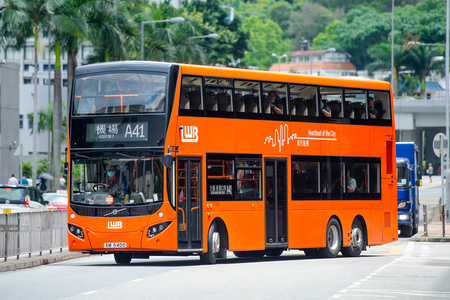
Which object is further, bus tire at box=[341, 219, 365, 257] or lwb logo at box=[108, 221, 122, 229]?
bus tire at box=[341, 219, 365, 257]

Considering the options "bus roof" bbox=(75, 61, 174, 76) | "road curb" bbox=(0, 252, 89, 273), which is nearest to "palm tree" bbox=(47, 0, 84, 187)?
"road curb" bbox=(0, 252, 89, 273)

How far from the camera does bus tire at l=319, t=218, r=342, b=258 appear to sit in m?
23.4

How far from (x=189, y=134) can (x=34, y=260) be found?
15.0 feet

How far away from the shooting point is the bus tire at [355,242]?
24344 millimetres

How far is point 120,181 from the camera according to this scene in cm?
1964

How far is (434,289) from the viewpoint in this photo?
1559 centimetres

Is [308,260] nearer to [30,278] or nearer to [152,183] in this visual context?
[152,183]

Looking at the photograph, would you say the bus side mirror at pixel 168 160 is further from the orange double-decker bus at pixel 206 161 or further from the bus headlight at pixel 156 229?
the bus headlight at pixel 156 229

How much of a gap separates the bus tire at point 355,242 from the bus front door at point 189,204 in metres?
5.70

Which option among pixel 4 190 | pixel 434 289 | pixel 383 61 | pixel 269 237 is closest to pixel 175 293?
pixel 434 289

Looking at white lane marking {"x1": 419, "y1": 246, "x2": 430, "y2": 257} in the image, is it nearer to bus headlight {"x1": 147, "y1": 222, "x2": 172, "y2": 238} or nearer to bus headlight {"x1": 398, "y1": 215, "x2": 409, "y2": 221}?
bus headlight {"x1": 398, "y1": 215, "x2": 409, "y2": 221}

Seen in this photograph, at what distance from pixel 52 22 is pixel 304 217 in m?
27.1

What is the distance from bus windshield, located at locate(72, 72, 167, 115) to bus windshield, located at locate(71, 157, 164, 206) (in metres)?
1.00

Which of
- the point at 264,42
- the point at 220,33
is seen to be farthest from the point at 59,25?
the point at 264,42
